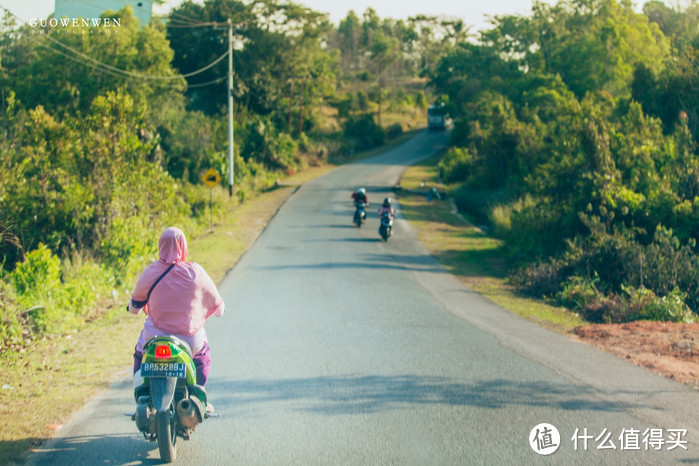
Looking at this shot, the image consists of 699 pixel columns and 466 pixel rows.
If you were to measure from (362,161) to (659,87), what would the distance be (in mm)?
36871

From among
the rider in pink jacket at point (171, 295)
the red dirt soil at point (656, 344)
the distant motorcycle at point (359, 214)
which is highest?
the rider in pink jacket at point (171, 295)

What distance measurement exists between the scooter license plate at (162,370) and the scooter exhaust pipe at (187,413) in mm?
280

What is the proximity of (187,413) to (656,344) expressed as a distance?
806 centimetres

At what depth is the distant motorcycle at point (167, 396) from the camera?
5297mm

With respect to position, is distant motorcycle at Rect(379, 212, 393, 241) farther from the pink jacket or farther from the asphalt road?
the pink jacket

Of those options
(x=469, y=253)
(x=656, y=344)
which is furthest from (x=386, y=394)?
(x=469, y=253)

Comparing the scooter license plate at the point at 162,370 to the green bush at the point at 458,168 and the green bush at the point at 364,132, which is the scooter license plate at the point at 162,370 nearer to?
the green bush at the point at 458,168

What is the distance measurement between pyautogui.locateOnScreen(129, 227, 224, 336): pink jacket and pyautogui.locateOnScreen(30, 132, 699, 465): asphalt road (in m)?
1.06

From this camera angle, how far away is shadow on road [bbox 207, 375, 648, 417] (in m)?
6.89

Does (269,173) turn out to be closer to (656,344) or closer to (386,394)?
(656,344)

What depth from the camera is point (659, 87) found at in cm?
2769

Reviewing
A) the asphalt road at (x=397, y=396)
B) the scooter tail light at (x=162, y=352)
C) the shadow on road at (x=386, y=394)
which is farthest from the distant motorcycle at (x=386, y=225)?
the scooter tail light at (x=162, y=352)

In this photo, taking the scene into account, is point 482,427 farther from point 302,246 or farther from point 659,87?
point 659,87

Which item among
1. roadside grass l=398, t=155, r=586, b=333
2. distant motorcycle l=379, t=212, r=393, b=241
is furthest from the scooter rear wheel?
distant motorcycle l=379, t=212, r=393, b=241
